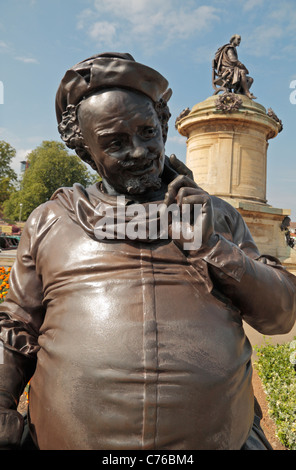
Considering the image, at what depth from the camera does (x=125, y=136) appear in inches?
65.9

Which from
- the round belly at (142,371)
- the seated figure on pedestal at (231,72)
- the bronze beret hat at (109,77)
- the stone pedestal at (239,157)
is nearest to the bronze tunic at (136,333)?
the round belly at (142,371)

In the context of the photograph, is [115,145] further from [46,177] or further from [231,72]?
[46,177]

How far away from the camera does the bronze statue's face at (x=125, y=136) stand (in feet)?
5.42

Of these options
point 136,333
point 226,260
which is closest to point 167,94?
point 226,260

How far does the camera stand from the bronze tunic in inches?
56.0

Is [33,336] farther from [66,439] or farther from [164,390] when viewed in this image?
[164,390]

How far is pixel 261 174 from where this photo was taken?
1238 cm

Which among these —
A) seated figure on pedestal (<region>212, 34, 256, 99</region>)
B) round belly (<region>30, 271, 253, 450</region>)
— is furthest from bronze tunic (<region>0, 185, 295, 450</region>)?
seated figure on pedestal (<region>212, 34, 256, 99</region>)

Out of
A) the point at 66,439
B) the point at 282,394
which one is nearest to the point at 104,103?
the point at 66,439

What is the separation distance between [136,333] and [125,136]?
0.80 metres

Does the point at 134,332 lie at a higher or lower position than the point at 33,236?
lower

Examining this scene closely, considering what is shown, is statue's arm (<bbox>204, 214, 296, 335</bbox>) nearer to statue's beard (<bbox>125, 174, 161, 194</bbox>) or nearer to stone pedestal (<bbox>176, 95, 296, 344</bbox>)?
statue's beard (<bbox>125, 174, 161, 194</bbox>)

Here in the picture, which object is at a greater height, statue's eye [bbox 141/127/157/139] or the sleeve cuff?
statue's eye [bbox 141/127/157/139]

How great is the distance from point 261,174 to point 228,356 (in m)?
11.5
